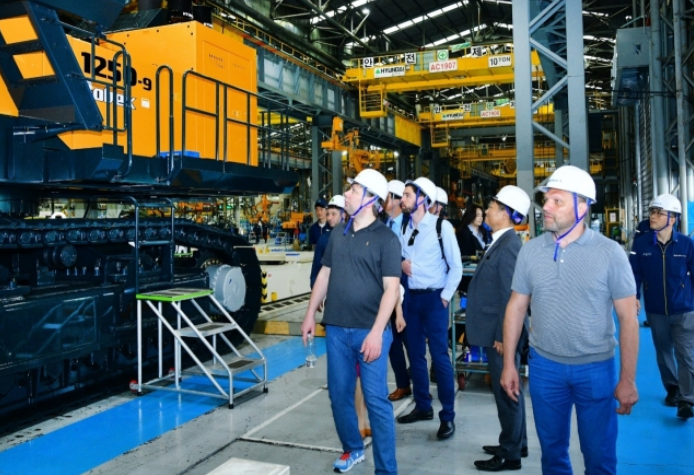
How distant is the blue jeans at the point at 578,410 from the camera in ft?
8.86

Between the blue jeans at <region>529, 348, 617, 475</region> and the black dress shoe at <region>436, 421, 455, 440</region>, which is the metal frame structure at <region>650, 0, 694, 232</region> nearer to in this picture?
the black dress shoe at <region>436, 421, 455, 440</region>

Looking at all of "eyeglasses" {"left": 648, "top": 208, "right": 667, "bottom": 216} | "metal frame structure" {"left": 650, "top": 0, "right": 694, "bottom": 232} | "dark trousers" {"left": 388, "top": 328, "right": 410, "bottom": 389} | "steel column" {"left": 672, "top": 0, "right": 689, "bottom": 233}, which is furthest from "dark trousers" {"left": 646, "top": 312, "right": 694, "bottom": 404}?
"steel column" {"left": 672, "top": 0, "right": 689, "bottom": 233}

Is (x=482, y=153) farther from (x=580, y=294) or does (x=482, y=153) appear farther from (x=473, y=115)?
(x=580, y=294)

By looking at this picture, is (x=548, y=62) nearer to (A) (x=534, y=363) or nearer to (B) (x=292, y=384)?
(B) (x=292, y=384)

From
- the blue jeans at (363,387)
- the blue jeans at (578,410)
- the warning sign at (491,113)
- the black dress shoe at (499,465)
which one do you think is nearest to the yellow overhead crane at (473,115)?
the warning sign at (491,113)

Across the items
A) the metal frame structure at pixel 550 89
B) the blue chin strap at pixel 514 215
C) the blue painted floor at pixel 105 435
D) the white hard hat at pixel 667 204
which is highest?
the metal frame structure at pixel 550 89

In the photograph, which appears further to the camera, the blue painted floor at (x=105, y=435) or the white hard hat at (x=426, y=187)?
the white hard hat at (x=426, y=187)

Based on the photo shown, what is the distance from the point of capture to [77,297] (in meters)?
5.41

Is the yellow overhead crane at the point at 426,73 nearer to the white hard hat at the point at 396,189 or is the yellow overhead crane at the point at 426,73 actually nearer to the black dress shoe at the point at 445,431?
the white hard hat at the point at 396,189

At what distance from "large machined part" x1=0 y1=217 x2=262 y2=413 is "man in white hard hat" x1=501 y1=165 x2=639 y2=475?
4058mm

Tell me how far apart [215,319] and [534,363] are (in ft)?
21.7

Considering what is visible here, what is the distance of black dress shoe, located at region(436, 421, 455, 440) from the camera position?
445 cm

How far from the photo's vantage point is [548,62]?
10.5m

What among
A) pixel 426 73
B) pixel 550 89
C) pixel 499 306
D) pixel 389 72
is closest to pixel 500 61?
pixel 426 73
